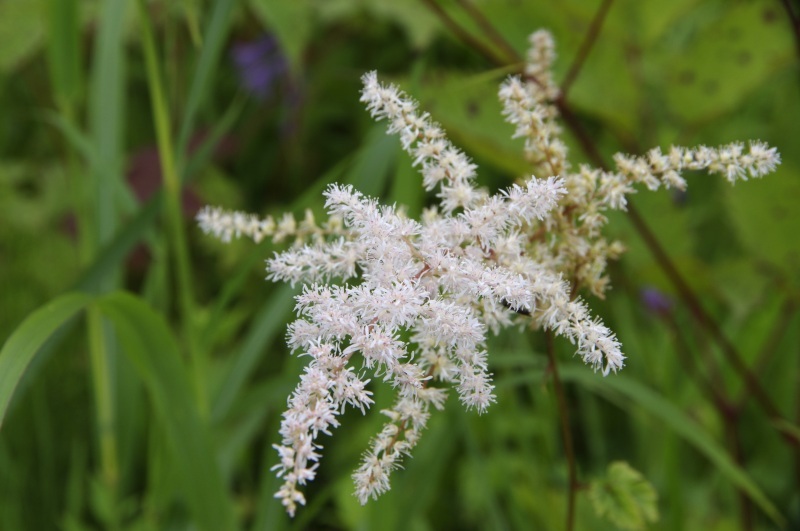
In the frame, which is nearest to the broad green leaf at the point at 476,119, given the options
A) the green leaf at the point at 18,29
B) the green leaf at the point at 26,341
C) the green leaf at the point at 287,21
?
the green leaf at the point at 287,21

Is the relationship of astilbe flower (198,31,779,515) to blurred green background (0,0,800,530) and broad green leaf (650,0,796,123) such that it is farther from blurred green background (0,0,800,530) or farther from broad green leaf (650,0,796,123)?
broad green leaf (650,0,796,123)

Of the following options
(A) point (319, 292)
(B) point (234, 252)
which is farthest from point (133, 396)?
(A) point (319, 292)

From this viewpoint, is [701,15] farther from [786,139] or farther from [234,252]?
[234,252]

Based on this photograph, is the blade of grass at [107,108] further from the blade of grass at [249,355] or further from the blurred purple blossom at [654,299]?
the blurred purple blossom at [654,299]

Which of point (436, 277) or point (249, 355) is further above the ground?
point (249, 355)

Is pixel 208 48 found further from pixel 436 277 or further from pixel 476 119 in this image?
pixel 436 277

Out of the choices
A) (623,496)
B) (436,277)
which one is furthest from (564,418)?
(436,277)
